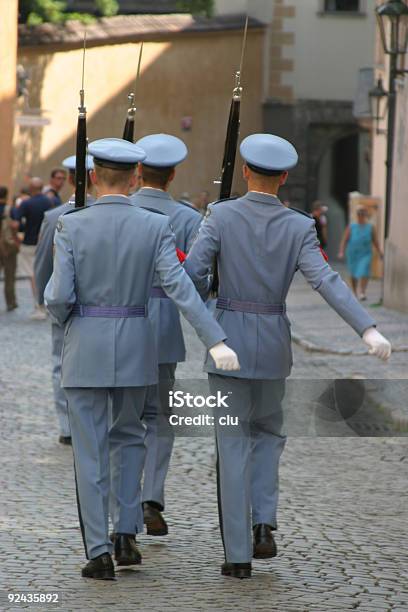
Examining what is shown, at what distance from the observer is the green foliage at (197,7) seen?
141 feet

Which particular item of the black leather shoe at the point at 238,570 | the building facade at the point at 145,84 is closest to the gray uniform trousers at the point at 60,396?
the black leather shoe at the point at 238,570

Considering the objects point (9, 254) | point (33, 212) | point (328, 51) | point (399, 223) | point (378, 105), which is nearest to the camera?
point (33, 212)

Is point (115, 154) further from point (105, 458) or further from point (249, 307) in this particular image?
point (105, 458)

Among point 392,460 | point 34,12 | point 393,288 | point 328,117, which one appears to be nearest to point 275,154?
point 392,460

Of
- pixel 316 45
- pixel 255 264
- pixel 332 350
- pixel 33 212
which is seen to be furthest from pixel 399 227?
pixel 316 45

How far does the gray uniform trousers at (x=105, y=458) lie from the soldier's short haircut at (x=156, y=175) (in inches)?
54.5

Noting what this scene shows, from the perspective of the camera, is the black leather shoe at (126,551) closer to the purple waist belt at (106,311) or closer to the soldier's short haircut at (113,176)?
the purple waist belt at (106,311)

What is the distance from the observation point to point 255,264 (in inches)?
268

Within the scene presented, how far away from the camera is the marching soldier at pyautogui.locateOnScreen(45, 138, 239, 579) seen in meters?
6.66

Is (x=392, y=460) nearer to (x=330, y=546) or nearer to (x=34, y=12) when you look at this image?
(x=330, y=546)

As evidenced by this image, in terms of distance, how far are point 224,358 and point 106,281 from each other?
0.66m

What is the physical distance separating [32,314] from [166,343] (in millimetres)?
13348

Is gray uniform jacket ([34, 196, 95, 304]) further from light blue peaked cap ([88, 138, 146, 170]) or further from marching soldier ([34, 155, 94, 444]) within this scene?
light blue peaked cap ([88, 138, 146, 170])

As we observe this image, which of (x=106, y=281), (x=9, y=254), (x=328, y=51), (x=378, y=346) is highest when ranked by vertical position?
(x=106, y=281)
